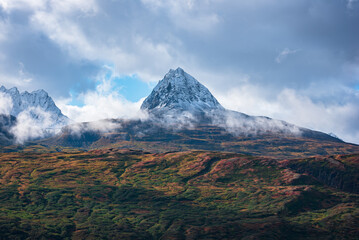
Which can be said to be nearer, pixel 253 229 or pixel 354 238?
pixel 354 238

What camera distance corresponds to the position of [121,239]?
18788 cm

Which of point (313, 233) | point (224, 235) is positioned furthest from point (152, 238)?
point (313, 233)

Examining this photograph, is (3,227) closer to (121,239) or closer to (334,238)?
(121,239)

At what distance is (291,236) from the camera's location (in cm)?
18988

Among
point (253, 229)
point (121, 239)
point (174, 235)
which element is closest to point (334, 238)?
point (253, 229)

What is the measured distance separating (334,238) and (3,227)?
631ft

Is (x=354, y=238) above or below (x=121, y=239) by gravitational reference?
above

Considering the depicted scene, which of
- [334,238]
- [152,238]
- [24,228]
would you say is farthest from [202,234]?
[24,228]

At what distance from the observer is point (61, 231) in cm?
19512

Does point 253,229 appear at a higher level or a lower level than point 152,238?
higher

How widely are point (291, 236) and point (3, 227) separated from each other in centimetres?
16932

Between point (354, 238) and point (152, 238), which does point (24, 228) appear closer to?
point (152, 238)

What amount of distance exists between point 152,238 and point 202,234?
30.6 metres

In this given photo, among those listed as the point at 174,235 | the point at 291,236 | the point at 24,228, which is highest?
the point at 291,236
